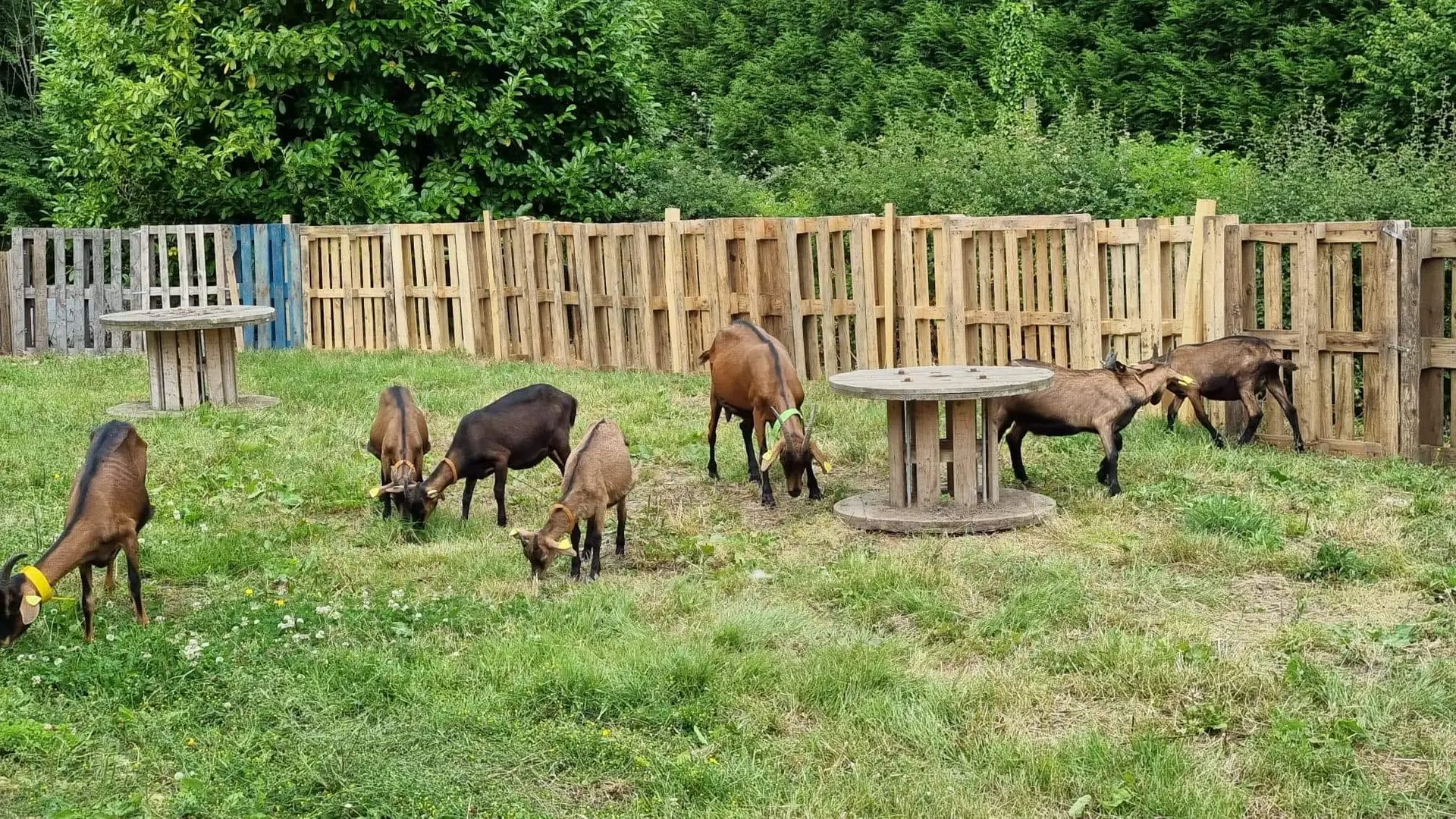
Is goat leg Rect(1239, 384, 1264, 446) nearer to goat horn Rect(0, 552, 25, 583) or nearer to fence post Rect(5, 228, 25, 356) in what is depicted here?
goat horn Rect(0, 552, 25, 583)

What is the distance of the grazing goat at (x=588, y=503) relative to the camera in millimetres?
8883

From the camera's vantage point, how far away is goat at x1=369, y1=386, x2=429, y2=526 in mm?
10305

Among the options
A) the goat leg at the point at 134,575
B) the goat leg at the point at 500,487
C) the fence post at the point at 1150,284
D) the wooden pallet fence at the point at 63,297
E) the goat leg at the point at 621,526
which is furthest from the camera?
the wooden pallet fence at the point at 63,297

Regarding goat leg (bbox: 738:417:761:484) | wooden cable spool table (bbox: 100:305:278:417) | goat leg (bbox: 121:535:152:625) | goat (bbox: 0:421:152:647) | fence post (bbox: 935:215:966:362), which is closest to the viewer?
goat (bbox: 0:421:152:647)

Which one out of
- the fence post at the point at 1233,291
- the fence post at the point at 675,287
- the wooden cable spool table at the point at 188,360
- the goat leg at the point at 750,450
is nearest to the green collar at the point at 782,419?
the goat leg at the point at 750,450

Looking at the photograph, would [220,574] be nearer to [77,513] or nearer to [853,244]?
[77,513]

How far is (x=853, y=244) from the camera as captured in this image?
15531 millimetres

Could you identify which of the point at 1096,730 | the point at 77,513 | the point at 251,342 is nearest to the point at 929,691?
the point at 1096,730

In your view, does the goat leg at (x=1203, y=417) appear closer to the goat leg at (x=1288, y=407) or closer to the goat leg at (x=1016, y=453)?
the goat leg at (x=1288, y=407)

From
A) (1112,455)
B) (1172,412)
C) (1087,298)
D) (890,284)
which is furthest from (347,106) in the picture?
(1112,455)

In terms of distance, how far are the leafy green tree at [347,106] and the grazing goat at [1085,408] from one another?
12.9 metres

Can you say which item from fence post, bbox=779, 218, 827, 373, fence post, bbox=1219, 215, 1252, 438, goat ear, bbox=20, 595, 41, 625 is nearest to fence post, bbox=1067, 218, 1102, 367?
fence post, bbox=1219, 215, 1252, 438

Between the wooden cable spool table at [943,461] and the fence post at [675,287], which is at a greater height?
the fence post at [675,287]

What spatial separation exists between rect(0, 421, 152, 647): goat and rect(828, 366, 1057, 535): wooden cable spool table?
4.41m
